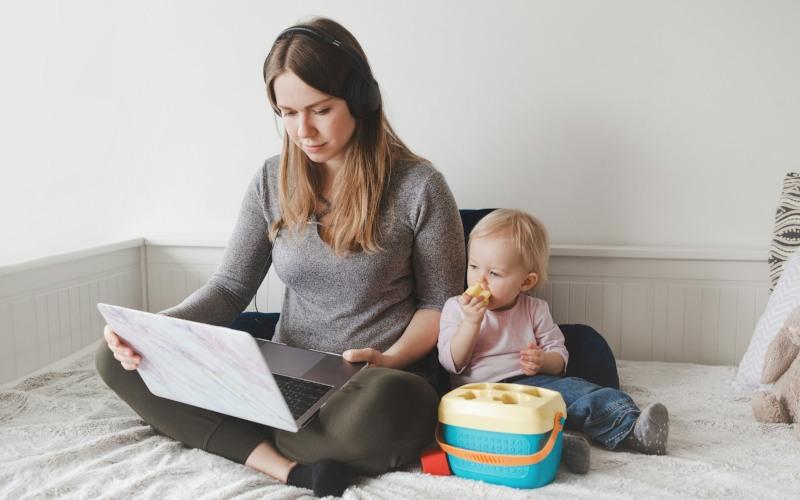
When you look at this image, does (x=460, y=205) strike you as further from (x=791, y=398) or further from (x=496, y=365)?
(x=791, y=398)

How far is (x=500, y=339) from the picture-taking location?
4.38ft

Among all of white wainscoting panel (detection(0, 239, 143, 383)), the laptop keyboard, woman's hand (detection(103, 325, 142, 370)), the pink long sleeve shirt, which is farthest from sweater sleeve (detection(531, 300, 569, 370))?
white wainscoting panel (detection(0, 239, 143, 383))

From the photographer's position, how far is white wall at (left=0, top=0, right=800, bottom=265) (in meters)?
1.61

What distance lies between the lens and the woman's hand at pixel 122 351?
108cm

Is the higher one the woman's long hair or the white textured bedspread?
the woman's long hair

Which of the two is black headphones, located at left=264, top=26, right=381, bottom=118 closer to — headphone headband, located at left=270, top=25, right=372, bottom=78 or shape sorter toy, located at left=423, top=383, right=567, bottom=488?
headphone headband, located at left=270, top=25, right=372, bottom=78

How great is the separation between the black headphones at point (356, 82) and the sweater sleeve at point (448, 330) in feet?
1.36

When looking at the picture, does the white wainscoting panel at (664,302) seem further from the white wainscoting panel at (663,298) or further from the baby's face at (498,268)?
the baby's face at (498,268)

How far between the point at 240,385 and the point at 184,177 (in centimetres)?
116

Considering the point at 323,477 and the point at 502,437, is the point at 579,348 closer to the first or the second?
the point at 502,437

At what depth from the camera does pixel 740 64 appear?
159 cm

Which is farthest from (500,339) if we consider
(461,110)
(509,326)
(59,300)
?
(59,300)

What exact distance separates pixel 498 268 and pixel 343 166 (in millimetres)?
369

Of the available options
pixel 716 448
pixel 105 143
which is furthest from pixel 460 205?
pixel 105 143
